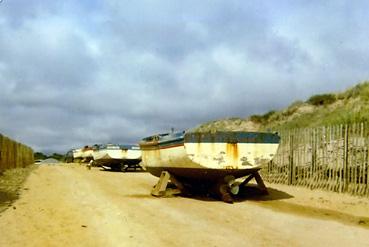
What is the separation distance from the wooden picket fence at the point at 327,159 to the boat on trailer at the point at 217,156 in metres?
1.94

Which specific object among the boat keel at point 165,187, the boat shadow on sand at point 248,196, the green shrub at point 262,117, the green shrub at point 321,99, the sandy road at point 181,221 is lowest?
the sandy road at point 181,221

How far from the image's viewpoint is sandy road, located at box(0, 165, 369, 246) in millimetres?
7770

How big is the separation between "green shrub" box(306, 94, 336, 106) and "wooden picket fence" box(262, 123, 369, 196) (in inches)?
543

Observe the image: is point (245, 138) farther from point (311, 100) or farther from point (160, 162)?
point (311, 100)

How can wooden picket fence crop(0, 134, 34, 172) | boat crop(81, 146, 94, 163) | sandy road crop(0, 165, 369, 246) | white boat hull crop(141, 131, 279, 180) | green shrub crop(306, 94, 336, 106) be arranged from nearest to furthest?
1. sandy road crop(0, 165, 369, 246)
2. white boat hull crop(141, 131, 279, 180)
3. wooden picket fence crop(0, 134, 34, 172)
4. green shrub crop(306, 94, 336, 106)
5. boat crop(81, 146, 94, 163)

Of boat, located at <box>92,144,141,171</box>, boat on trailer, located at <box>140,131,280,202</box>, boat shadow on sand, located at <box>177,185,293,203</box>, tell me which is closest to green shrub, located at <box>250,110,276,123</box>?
boat, located at <box>92,144,141,171</box>

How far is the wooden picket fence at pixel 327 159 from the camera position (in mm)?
13492

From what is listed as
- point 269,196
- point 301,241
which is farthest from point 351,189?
point 301,241

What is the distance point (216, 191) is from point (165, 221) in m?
4.17

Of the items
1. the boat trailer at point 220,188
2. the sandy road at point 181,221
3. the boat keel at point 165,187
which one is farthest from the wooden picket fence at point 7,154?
the boat trailer at point 220,188

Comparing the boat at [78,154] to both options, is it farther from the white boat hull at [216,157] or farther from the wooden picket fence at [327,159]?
the white boat hull at [216,157]

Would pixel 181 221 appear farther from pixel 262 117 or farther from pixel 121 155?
pixel 262 117

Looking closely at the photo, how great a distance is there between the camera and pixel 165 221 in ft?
30.9

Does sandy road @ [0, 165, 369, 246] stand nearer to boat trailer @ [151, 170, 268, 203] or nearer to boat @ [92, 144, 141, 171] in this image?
boat trailer @ [151, 170, 268, 203]
